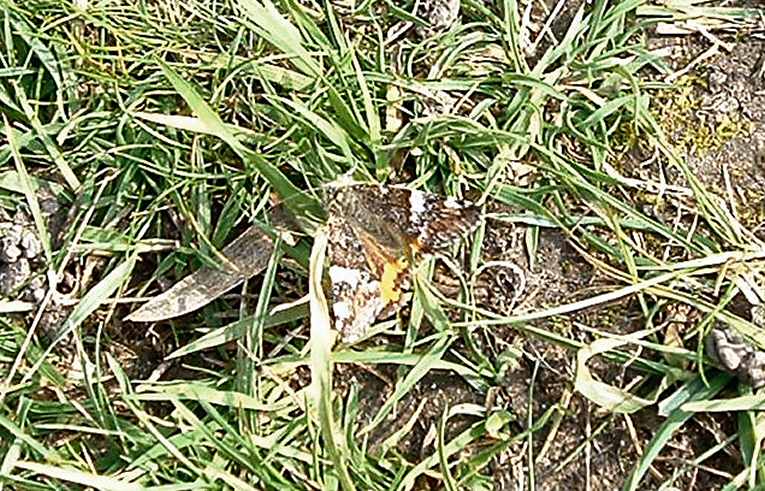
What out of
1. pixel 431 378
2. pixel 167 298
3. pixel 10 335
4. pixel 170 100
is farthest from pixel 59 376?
pixel 431 378

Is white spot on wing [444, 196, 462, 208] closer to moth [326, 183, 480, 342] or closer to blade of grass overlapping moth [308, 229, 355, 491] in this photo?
moth [326, 183, 480, 342]

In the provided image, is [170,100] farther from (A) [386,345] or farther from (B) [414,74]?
(A) [386,345]

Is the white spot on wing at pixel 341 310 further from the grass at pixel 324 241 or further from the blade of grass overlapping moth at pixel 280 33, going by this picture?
the blade of grass overlapping moth at pixel 280 33

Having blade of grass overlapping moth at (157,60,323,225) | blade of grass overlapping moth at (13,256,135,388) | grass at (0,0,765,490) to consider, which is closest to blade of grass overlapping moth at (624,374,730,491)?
grass at (0,0,765,490)

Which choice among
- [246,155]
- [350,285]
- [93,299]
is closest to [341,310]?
[350,285]

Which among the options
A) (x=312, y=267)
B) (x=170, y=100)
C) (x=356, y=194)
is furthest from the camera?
(x=170, y=100)

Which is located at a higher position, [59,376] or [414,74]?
[414,74]

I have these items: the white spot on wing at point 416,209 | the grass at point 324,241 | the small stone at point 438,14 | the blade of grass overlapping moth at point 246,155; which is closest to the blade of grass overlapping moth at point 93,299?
the grass at point 324,241
